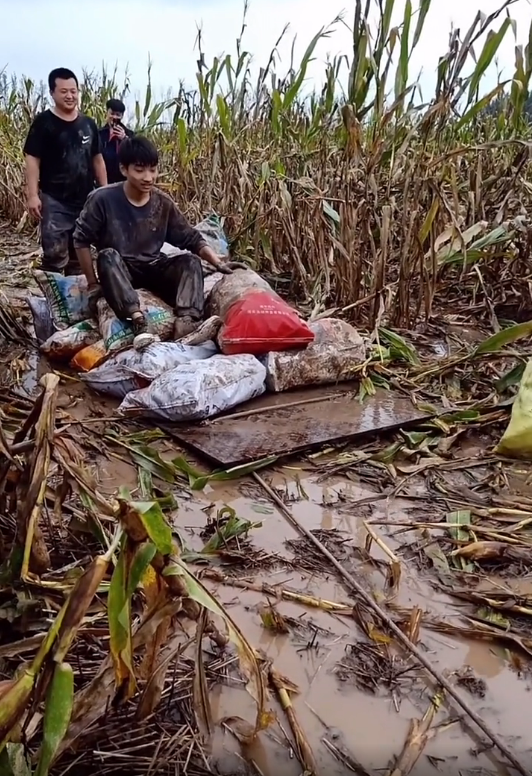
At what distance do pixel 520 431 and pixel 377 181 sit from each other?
6.31 ft

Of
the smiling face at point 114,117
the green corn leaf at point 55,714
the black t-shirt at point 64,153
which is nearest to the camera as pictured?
the green corn leaf at point 55,714

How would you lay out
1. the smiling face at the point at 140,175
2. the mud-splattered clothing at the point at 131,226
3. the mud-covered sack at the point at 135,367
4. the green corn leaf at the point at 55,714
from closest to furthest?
1. the green corn leaf at the point at 55,714
2. the mud-covered sack at the point at 135,367
3. the smiling face at the point at 140,175
4. the mud-splattered clothing at the point at 131,226

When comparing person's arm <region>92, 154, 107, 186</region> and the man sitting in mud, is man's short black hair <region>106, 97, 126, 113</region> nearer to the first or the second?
person's arm <region>92, 154, 107, 186</region>

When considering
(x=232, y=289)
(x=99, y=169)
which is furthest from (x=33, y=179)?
(x=232, y=289)

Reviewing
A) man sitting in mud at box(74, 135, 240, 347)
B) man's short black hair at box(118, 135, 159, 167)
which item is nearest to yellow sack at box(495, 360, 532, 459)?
man sitting in mud at box(74, 135, 240, 347)

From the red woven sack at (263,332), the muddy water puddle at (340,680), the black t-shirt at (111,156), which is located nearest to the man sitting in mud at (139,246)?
the red woven sack at (263,332)

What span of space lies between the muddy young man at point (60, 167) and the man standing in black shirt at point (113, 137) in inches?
42.4

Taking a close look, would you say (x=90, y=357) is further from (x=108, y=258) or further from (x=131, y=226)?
(x=131, y=226)

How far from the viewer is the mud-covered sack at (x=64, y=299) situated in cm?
382

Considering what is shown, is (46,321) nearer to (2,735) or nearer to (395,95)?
(395,95)

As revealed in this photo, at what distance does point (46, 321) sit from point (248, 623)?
2.64m

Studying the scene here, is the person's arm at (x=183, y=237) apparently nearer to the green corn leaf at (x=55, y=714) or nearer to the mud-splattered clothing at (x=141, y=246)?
the mud-splattered clothing at (x=141, y=246)

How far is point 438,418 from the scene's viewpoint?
286cm

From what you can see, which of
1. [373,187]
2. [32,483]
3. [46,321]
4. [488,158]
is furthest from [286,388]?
[488,158]
